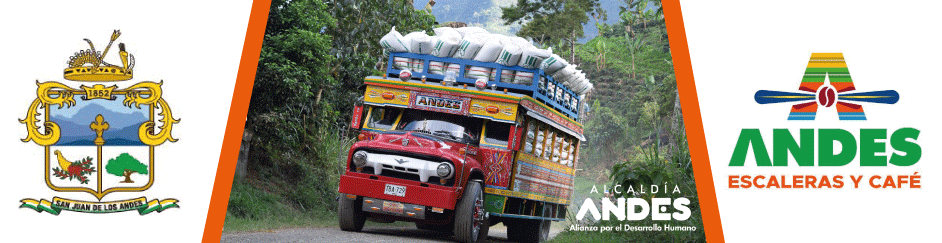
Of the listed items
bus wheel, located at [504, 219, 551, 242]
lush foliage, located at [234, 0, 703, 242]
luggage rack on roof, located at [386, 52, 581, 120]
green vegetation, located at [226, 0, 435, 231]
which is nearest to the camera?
lush foliage, located at [234, 0, 703, 242]

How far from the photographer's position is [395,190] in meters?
10.3

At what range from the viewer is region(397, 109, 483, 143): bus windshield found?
11234mm

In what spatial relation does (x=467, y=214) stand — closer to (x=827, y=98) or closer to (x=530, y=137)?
(x=530, y=137)

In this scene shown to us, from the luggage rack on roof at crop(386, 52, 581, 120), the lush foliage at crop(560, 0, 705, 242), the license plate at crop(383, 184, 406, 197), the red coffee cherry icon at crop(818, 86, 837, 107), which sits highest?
the lush foliage at crop(560, 0, 705, 242)

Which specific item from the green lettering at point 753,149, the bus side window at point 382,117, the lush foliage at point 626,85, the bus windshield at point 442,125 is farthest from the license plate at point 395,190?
the lush foliage at point 626,85

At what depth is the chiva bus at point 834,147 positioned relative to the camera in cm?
823

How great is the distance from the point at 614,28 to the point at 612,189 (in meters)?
23.9

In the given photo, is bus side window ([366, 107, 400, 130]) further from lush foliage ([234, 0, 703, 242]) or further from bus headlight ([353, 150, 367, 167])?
lush foliage ([234, 0, 703, 242])

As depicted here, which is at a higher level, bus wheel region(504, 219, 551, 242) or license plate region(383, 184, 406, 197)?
license plate region(383, 184, 406, 197)

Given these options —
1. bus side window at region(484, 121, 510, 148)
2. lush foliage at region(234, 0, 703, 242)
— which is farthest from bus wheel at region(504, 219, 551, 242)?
bus side window at region(484, 121, 510, 148)

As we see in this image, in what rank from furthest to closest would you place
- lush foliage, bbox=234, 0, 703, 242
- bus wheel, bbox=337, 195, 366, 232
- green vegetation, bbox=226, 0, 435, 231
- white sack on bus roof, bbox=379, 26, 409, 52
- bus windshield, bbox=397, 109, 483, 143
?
green vegetation, bbox=226, 0, 435, 231, white sack on bus roof, bbox=379, 26, 409, 52, bus windshield, bbox=397, 109, 483, 143, bus wheel, bbox=337, 195, 366, 232, lush foliage, bbox=234, 0, 703, 242

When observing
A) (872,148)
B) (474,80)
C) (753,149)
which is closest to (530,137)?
(474,80)

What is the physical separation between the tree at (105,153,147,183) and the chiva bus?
19.2 ft

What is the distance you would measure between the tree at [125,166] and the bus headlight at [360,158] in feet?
8.88
